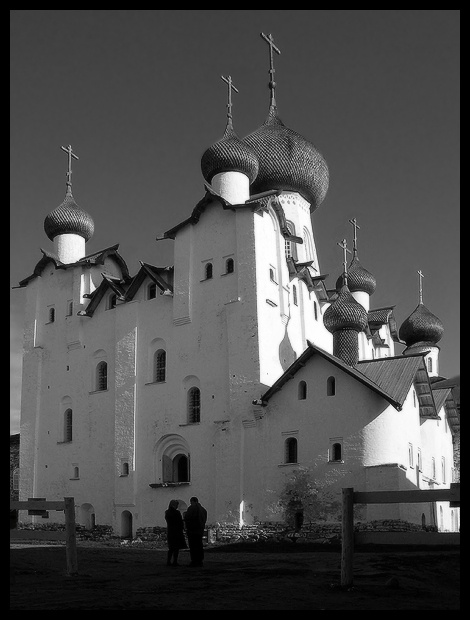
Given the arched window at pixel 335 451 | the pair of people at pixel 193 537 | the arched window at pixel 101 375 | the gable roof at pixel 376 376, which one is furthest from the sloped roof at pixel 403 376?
the pair of people at pixel 193 537

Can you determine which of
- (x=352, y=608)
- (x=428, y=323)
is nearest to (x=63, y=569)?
(x=352, y=608)

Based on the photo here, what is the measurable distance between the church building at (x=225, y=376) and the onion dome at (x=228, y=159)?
53 millimetres

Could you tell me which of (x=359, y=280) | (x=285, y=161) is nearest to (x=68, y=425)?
(x=285, y=161)

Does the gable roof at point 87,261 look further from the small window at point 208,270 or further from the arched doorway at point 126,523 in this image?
the arched doorway at point 126,523

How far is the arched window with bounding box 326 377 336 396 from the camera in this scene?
26422 mm

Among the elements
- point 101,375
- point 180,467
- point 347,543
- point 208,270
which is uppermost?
point 208,270

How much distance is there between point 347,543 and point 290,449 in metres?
16.0

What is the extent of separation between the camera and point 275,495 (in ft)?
86.7

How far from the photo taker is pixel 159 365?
101 ft

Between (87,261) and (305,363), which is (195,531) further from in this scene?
(87,261)

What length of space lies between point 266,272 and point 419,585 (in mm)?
19077

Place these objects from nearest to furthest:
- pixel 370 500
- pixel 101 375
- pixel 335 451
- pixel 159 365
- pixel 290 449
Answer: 1. pixel 370 500
2. pixel 335 451
3. pixel 290 449
4. pixel 159 365
5. pixel 101 375

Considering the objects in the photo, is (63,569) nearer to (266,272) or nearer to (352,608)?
(352,608)

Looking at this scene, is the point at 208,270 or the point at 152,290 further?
the point at 152,290
